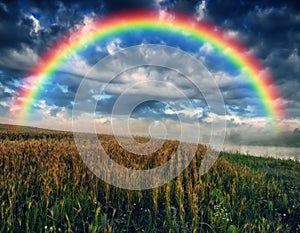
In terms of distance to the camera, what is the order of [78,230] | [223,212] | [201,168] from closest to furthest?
[78,230]
[223,212]
[201,168]

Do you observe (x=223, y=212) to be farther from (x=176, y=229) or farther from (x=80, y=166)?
(x=80, y=166)

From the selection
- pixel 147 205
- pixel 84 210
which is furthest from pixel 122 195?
pixel 84 210

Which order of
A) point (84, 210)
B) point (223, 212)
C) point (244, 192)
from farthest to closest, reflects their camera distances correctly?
1. point (244, 192)
2. point (223, 212)
3. point (84, 210)

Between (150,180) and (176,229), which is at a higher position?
(150,180)

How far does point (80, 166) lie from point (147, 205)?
7.68ft

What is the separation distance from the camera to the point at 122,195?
17.8 feet

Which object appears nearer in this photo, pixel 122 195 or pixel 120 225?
pixel 120 225

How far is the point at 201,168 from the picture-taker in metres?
8.04

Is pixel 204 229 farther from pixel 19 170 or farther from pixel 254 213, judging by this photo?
pixel 19 170

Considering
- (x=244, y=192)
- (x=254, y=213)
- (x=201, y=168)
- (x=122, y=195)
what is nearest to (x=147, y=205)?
(x=122, y=195)

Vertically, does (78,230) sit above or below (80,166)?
below

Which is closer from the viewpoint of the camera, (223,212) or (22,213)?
(22,213)

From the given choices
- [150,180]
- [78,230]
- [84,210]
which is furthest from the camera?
[150,180]

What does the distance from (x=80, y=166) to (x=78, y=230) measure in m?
2.83
